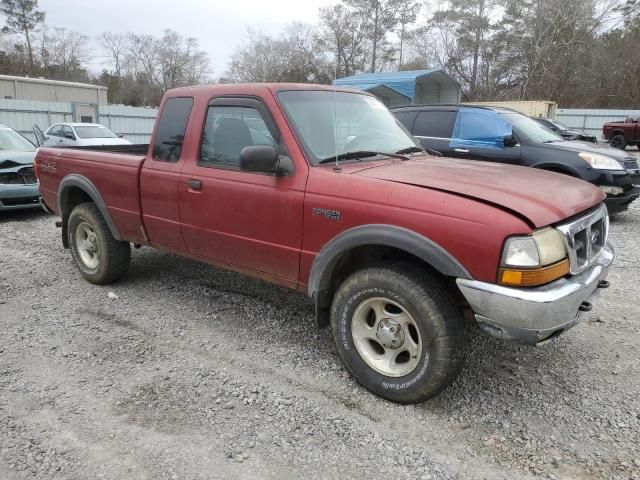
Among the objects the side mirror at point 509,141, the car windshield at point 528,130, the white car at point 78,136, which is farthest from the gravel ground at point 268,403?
the white car at point 78,136

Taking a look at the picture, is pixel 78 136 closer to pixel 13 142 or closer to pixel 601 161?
pixel 13 142

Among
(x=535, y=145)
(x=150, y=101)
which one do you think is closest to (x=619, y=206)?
(x=535, y=145)

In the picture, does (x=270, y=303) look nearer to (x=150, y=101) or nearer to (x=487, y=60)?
(x=487, y=60)

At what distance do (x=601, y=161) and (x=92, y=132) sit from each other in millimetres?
14406

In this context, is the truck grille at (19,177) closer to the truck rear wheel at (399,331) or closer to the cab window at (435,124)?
the cab window at (435,124)

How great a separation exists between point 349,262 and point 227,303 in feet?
5.79

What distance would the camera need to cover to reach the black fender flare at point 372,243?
8.72 feet

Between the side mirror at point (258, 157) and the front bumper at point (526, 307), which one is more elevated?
the side mirror at point (258, 157)

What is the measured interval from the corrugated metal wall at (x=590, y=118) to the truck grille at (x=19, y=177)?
2874cm

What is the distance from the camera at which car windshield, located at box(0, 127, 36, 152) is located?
29.1 feet

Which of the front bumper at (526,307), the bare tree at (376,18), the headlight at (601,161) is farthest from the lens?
the bare tree at (376,18)

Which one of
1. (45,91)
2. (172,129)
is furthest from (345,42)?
(172,129)

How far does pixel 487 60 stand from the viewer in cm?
4425

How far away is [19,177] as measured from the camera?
8281 millimetres
